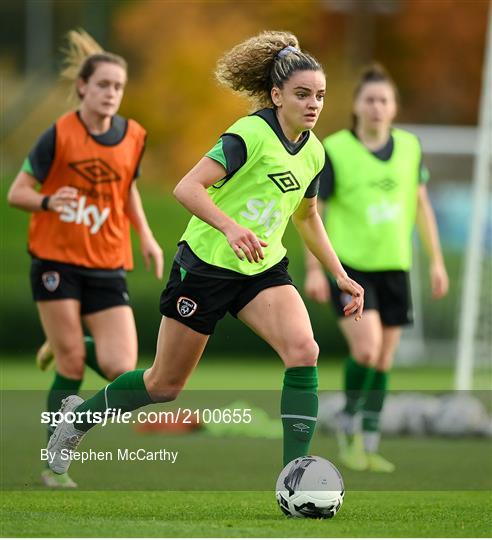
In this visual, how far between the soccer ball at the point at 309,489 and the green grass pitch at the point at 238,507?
7 cm

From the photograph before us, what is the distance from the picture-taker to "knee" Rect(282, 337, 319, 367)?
20.5 feet

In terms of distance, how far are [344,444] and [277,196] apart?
3.35 metres

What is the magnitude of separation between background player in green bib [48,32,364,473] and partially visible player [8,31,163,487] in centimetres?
134

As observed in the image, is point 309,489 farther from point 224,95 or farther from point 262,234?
point 224,95

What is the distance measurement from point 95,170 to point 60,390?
1.28 m

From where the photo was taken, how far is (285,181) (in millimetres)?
6355

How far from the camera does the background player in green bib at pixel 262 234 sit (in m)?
6.27

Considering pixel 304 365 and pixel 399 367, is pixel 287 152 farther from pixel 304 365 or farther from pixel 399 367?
pixel 399 367

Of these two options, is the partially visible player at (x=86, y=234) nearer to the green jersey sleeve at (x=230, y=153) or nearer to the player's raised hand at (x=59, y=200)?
the player's raised hand at (x=59, y=200)

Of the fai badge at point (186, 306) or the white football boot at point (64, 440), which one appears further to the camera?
the white football boot at point (64, 440)

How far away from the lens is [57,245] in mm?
7941

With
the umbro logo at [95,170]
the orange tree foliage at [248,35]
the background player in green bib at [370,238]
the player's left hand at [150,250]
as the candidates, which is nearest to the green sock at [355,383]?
the background player in green bib at [370,238]

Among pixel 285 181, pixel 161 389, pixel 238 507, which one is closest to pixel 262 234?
pixel 285 181

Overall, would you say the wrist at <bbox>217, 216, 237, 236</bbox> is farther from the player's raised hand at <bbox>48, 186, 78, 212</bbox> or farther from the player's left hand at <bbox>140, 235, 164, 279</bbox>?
the player's left hand at <bbox>140, 235, 164, 279</bbox>
